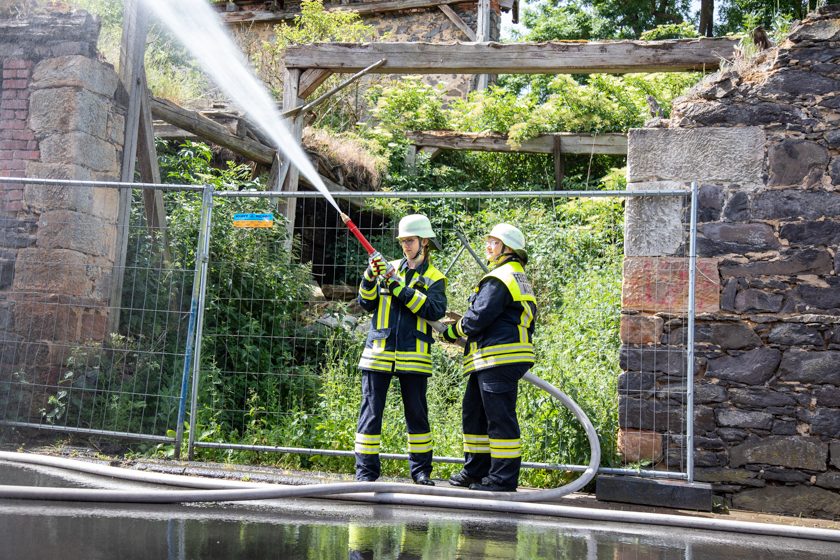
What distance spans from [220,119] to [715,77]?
6802 millimetres

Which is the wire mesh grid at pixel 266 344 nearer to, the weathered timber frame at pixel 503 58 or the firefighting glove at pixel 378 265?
the firefighting glove at pixel 378 265

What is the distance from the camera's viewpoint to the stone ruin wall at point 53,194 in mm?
8078

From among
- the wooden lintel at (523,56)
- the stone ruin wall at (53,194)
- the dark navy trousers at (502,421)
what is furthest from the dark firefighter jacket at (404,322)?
the wooden lintel at (523,56)

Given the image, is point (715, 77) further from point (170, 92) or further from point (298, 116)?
point (170, 92)

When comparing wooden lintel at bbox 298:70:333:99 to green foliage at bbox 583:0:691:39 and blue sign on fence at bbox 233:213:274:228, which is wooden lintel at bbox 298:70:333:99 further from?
green foliage at bbox 583:0:691:39

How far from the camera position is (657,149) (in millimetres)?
6684

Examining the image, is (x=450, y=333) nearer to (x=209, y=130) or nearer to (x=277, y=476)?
(x=277, y=476)

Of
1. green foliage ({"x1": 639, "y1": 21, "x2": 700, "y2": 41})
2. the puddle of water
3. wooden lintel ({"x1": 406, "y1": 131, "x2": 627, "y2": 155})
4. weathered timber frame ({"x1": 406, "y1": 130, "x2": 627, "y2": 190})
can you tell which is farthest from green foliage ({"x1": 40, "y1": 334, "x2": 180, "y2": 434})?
green foliage ({"x1": 639, "y1": 21, "x2": 700, "y2": 41})

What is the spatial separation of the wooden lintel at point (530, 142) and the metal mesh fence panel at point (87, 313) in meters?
7.77

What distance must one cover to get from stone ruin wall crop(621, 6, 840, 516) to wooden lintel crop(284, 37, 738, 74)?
330cm

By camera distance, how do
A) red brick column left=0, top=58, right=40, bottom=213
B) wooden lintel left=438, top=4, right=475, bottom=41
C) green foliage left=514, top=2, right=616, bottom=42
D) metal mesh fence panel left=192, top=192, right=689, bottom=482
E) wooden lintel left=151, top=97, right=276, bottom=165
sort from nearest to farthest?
metal mesh fence panel left=192, top=192, right=689, bottom=482, red brick column left=0, top=58, right=40, bottom=213, wooden lintel left=151, top=97, right=276, bottom=165, wooden lintel left=438, top=4, right=475, bottom=41, green foliage left=514, top=2, right=616, bottom=42

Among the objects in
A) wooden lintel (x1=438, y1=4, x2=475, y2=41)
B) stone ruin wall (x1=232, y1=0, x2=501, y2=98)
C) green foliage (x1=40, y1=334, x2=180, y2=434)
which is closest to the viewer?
green foliage (x1=40, y1=334, x2=180, y2=434)

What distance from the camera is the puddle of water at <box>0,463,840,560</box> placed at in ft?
13.3

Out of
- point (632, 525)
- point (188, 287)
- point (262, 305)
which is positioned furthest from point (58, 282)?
point (632, 525)
